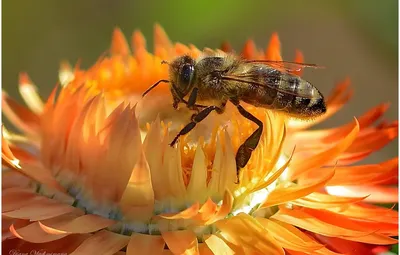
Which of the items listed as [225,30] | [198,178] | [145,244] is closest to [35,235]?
[145,244]

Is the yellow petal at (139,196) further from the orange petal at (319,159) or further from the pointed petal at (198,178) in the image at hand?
the orange petal at (319,159)

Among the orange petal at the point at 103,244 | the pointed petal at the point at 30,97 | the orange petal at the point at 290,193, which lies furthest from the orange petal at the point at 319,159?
the pointed petal at the point at 30,97

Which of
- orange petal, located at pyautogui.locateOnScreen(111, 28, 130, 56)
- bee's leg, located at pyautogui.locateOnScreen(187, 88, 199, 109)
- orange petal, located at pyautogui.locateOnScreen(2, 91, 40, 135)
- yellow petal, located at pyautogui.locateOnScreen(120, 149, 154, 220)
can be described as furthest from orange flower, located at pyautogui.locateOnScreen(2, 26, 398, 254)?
orange petal, located at pyautogui.locateOnScreen(111, 28, 130, 56)

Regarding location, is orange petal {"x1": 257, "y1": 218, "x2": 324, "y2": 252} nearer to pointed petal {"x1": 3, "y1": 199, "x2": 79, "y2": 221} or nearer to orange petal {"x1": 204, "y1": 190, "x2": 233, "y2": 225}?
orange petal {"x1": 204, "y1": 190, "x2": 233, "y2": 225}

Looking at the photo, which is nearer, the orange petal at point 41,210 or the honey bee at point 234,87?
the orange petal at point 41,210

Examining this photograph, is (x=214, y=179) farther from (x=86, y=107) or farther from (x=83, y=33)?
(x=83, y=33)

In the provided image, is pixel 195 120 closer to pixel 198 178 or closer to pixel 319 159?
pixel 198 178
